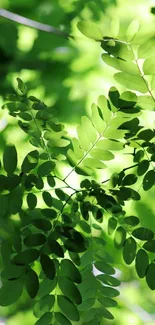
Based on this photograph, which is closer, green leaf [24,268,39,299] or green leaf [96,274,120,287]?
green leaf [24,268,39,299]

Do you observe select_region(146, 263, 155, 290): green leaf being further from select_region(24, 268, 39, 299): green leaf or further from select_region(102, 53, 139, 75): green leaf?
select_region(102, 53, 139, 75): green leaf

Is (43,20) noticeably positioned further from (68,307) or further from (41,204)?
(68,307)

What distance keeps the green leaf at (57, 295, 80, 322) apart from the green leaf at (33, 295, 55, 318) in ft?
0.09

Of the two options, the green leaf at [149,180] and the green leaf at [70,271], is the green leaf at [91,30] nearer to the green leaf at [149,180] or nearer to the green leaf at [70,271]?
the green leaf at [149,180]

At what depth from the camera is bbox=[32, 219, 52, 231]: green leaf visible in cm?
93

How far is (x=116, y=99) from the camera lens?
0.96 metres

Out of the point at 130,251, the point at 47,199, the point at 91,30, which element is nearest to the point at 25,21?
the point at 91,30

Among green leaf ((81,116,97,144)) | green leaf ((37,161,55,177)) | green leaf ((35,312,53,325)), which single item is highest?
green leaf ((81,116,97,144))

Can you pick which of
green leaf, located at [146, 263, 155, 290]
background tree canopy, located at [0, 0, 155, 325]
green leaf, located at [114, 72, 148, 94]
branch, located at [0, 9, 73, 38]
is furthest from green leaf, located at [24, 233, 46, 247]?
branch, located at [0, 9, 73, 38]

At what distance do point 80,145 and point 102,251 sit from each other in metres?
0.24

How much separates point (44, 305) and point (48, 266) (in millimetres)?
103

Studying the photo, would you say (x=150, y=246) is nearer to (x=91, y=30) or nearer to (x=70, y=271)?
(x=70, y=271)

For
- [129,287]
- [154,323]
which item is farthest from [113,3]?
[154,323]

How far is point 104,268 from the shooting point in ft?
3.32
